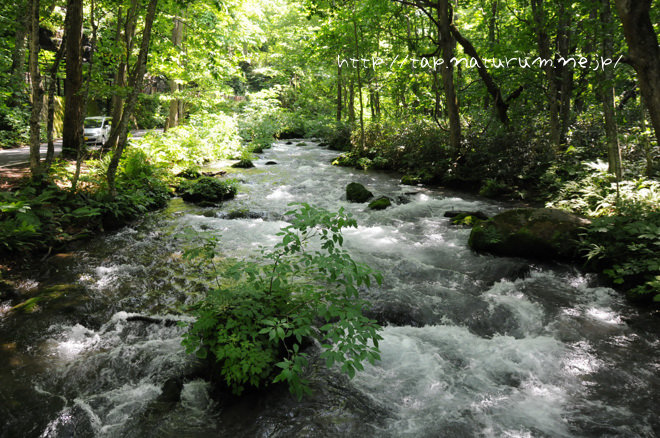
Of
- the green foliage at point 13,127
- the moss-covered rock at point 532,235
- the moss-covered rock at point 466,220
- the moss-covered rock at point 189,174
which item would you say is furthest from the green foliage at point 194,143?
the moss-covered rock at point 532,235

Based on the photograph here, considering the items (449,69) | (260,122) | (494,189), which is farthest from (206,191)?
(260,122)

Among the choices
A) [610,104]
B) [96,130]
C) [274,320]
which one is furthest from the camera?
[96,130]

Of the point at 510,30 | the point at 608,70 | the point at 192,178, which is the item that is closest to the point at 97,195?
the point at 192,178

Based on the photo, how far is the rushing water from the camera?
10.9ft

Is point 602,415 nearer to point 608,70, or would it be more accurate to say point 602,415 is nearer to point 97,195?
point 608,70

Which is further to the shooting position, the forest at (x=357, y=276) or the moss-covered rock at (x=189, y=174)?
the moss-covered rock at (x=189, y=174)

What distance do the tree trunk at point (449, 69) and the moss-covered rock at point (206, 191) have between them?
844 cm

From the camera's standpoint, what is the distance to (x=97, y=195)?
28.3 feet

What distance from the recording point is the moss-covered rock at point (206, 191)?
1103 centimetres

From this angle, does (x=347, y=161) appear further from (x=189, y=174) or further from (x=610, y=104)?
(x=610, y=104)

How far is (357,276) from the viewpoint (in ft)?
11.3

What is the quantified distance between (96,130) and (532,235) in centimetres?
2121

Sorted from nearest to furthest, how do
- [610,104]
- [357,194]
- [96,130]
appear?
[610,104] → [357,194] → [96,130]

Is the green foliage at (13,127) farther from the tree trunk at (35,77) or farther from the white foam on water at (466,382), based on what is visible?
the white foam on water at (466,382)
